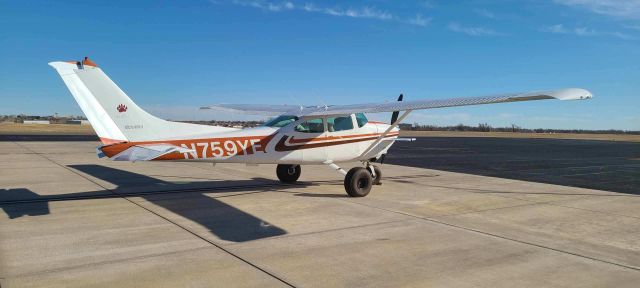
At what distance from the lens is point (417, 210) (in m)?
9.75

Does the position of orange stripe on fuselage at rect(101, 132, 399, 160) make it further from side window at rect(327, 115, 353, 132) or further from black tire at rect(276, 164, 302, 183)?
black tire at rect(276, 164, 302, 183)

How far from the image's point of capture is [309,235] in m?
7.40

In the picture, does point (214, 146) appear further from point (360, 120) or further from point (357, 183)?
point (360, 120)

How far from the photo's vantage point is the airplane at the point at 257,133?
879 centimetres

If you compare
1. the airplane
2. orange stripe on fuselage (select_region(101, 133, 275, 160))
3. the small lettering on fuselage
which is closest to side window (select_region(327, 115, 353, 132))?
the airplane

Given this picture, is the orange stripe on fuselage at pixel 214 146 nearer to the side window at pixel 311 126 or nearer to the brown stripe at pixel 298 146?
the brown stripe at pixel 298 146

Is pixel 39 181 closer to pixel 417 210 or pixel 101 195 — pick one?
pixel 101 195

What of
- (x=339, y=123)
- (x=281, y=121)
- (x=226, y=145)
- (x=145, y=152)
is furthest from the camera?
(x=339, y=123)

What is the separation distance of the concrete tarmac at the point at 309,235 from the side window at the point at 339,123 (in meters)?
1.74

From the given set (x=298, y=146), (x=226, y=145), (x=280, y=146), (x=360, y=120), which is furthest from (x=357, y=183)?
(x=226, y=145)

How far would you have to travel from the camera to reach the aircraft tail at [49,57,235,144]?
28.5 ft

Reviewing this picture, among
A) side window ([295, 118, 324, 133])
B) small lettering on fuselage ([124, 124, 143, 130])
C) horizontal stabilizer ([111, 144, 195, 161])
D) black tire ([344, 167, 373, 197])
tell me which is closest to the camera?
horizontal stabilizer ([111, 144, 195, 161])

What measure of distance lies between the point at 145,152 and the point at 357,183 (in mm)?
5067

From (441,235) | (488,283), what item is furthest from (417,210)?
(488,283)
